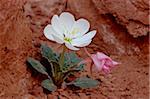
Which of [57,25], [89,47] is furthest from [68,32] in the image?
[89,47]

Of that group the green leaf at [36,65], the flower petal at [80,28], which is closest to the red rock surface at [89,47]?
the green leaf at [36,65]

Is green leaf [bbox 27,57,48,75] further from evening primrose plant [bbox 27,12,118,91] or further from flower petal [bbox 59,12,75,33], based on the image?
flower petal [bbox 59,12,75,33]

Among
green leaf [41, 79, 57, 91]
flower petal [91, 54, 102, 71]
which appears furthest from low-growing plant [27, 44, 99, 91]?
flower petal [91, 54, 102, 71]

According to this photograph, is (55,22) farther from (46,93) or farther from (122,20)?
(122,20)

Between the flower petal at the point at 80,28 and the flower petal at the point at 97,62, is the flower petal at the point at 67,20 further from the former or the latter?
the flower petal at the point at 97,62

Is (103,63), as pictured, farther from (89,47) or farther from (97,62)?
(89,47)

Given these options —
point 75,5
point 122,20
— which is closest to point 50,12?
point 75,5

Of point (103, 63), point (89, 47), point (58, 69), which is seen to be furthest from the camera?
point (89, 47)
